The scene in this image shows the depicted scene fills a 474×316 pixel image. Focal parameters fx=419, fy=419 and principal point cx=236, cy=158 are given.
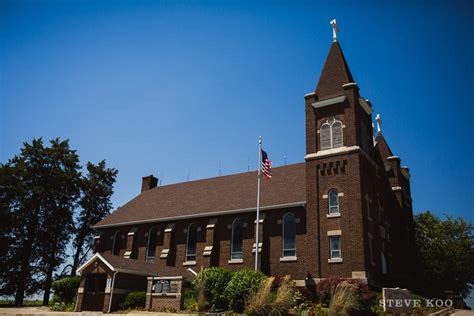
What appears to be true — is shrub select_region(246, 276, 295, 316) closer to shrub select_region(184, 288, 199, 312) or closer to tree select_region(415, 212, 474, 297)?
shrub select_region(184, 288, 199, 312)

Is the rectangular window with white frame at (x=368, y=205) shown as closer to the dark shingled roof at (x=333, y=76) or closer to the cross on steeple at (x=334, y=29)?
the dark shingled roof at (x=333, y=76)

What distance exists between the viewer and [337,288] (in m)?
23.8

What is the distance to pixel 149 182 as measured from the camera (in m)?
49.4

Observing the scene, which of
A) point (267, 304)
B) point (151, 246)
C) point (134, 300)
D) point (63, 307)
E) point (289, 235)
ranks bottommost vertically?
point (63, 307)

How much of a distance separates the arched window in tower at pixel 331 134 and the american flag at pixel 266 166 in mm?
4098

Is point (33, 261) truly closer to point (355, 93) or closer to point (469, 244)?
point (355, 93)

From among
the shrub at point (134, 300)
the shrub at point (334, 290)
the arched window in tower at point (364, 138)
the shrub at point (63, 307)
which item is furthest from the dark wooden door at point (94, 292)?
the arched window in tower at point (364, 138)

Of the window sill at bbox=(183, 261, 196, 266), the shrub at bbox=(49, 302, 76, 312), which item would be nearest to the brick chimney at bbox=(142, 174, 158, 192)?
the window sill at bbox=(183, 261, 196, 266)

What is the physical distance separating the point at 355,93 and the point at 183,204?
1861 cm

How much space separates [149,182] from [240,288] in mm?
27383

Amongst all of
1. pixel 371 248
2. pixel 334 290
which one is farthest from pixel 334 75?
pixel 334 290

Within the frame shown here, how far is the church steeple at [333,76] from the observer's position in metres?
31.6

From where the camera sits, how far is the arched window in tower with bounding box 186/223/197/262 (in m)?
35.4

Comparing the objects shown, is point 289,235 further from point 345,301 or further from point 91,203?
point 91,203
